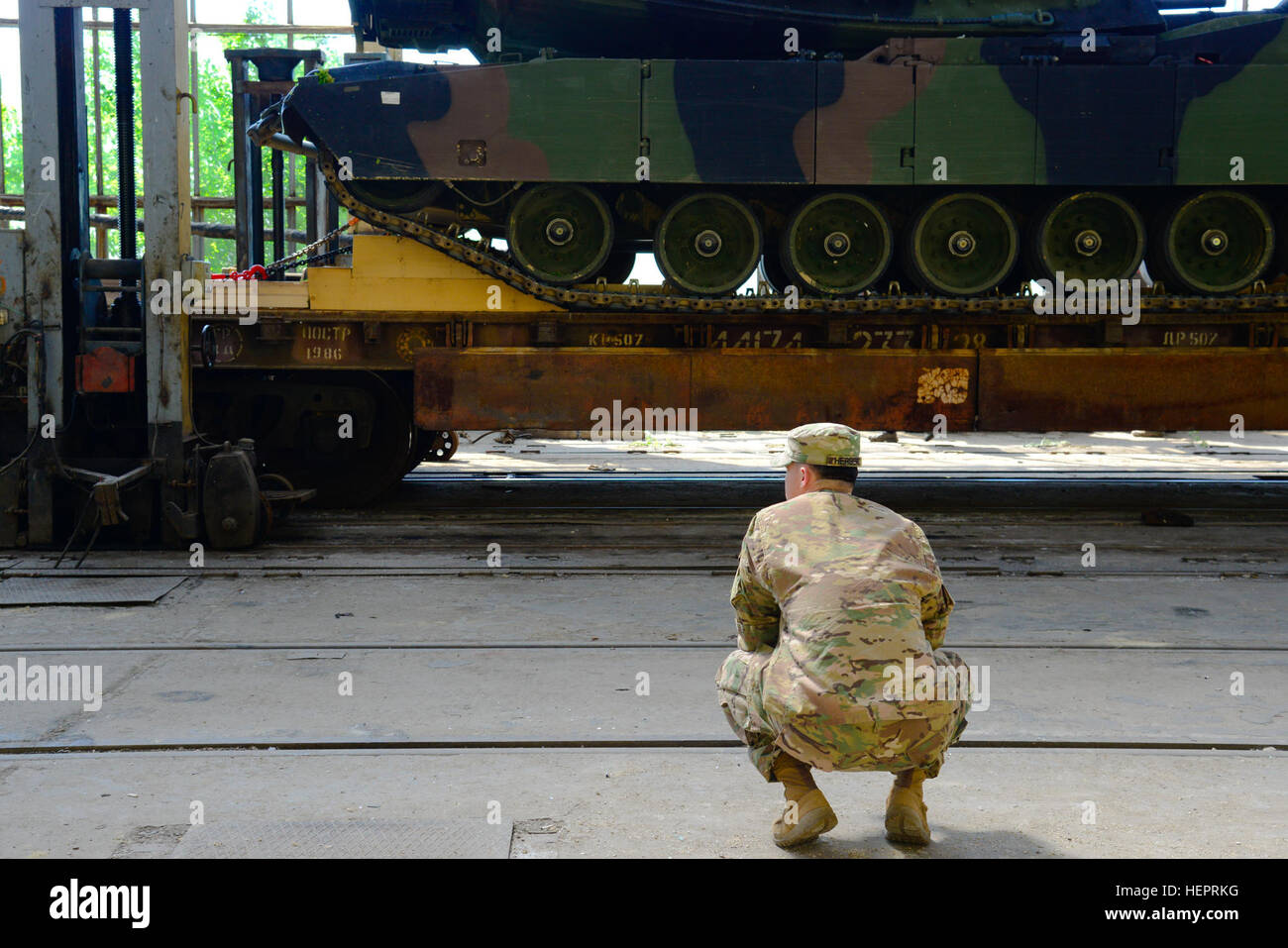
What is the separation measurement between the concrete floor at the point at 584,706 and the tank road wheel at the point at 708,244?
2.45 meters

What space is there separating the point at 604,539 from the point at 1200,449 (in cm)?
1060

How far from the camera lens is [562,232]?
991 centimetres

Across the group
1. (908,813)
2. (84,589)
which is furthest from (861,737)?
(84,589)

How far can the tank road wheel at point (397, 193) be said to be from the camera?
10031 mm

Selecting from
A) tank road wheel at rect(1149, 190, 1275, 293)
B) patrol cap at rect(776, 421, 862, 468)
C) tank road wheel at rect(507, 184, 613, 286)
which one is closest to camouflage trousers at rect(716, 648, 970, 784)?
patrol cap at rect(776, 421, 862, 468)

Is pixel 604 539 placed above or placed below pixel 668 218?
below

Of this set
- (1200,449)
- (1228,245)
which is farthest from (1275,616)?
(1200,449)

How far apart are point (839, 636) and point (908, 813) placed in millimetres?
584

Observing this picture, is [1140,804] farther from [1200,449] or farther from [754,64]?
[1200,449]

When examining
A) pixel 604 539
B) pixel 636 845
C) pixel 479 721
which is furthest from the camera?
pixel 604 539

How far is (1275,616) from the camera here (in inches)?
258
